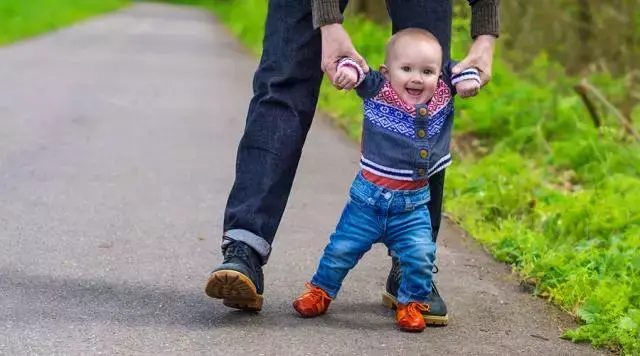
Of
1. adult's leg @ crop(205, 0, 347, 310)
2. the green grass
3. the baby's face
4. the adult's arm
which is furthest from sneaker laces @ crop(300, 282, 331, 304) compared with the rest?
the green grass

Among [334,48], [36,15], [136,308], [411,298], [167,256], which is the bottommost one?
[36,15]

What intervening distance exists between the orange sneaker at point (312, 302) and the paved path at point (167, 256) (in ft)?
0.13

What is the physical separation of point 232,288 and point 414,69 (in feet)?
2.72

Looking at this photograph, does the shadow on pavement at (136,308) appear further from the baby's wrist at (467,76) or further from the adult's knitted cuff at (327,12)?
→ the adult's knitted cuff at (327,12)

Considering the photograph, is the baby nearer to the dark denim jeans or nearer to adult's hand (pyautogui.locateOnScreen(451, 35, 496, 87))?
adult's hand (pyautogui.locateOnScreen(451, 35, 496, 87))

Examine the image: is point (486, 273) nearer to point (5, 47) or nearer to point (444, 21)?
point (444, 21)

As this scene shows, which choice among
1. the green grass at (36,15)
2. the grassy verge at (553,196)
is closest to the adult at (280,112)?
the grassy verge at (553,196)

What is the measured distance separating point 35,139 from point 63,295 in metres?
4.00

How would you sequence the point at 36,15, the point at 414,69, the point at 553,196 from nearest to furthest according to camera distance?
the point at 414,69
the point at 553,196
the point at 36,15

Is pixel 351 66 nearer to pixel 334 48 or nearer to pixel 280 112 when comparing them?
pixel 334 48

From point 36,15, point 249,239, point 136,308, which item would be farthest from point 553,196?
point 36,15

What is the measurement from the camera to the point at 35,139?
7664 mm

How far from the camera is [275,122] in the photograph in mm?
3697

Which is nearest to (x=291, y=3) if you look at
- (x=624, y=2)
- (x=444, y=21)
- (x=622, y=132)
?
(x=444, y=21)
